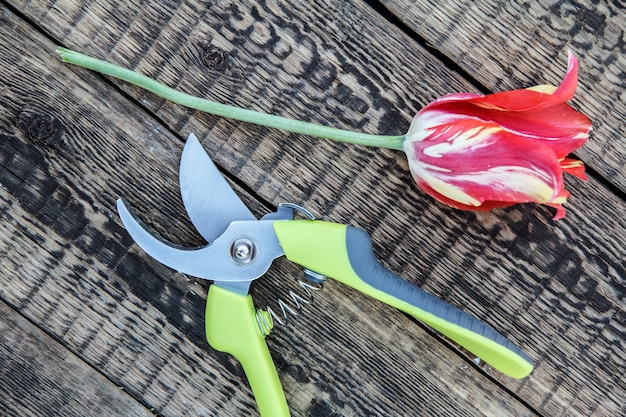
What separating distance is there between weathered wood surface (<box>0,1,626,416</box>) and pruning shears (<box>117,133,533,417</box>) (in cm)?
4

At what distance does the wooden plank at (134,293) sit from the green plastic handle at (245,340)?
2.2 inches

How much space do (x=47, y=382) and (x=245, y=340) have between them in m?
0.28

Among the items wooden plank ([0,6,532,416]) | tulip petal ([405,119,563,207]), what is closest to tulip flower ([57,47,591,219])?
tulip petal ([405,119,563,207])

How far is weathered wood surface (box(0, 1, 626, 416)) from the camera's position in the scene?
695 mm

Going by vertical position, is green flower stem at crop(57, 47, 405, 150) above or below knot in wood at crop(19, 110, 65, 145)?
above

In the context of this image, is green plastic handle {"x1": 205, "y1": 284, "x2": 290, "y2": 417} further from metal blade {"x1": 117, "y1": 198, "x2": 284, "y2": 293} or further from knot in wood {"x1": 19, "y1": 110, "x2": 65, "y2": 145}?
knot in wood {"x1": 19, "y1": 110, "x2": 65, "y2": 145}

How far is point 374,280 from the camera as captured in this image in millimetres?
627

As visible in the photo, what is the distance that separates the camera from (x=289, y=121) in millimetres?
650

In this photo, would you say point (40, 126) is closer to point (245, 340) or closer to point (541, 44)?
point (245, 340)

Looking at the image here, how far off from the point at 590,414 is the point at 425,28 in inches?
20.7

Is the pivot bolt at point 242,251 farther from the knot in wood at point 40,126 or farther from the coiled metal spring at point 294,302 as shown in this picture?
the knot in wood at point 40,126

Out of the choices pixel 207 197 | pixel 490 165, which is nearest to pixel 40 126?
pixel 207 197

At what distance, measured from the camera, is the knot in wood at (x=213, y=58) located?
27.3 inches

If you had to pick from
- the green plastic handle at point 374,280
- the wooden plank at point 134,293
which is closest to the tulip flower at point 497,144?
the green plastic handle at point 374,280
